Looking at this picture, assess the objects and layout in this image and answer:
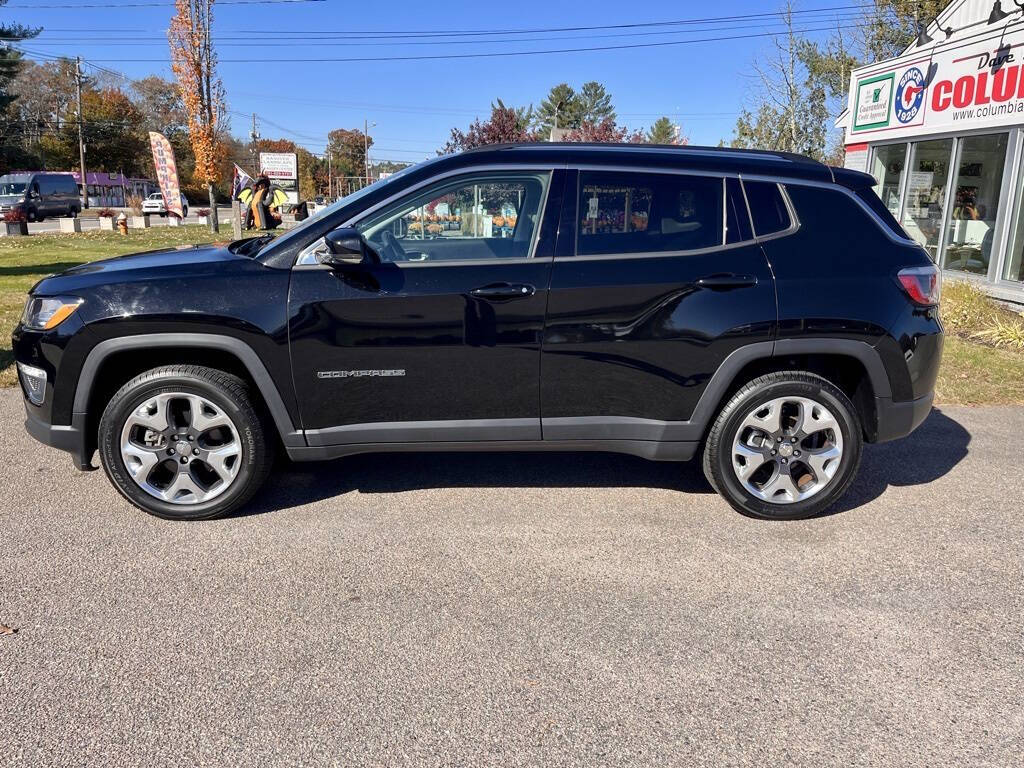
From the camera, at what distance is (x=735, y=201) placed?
395 cm

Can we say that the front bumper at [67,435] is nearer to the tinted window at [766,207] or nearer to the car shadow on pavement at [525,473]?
the car shadow on pavement at [525,473]

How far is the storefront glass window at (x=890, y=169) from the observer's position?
13156 mm

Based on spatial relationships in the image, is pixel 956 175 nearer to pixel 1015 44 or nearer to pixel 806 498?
A: pixel 1015 44

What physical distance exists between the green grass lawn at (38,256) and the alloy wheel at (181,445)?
142 inches

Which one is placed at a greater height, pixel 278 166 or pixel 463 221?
pixel 278 166

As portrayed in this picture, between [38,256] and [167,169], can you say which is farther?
[167,169]

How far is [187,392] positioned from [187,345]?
248 mm

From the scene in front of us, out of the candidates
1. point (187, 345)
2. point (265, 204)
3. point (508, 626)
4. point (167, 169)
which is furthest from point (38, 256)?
point (508, 626)

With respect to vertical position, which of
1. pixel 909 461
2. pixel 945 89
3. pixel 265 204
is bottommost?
pixel 909 461

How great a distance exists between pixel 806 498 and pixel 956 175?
32.3ft

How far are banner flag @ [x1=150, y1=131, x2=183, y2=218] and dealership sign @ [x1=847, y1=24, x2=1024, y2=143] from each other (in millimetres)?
23966

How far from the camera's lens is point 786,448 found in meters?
4.04

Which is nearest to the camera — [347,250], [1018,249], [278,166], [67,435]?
[347,250]

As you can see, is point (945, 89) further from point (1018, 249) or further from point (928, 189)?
point (1018, 249)
